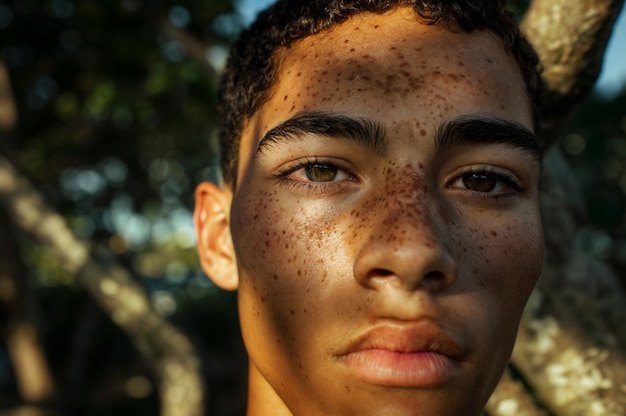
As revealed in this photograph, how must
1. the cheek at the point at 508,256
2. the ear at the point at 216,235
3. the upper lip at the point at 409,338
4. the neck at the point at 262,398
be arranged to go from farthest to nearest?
1. the ear at the point at 216,235
2. the neck at the point at 262,398
3. the cheek at the point at 508,256
4. the upper lip at the point at 409,338

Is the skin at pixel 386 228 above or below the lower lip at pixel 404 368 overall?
above

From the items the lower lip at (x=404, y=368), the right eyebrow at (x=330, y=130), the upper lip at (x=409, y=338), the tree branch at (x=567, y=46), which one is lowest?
the lower lip at (x=404, y=368)

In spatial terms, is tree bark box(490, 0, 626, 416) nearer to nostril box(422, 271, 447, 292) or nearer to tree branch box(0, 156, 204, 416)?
nostril box(422, 271, 447, 292)

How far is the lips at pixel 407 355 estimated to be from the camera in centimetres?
167

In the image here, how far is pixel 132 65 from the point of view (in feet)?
25.5

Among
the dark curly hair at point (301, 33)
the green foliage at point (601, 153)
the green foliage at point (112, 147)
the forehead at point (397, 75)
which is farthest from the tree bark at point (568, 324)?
the green foliage at point (601, 153)

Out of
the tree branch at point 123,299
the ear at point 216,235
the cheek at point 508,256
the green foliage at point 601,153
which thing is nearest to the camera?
the cheek at point 508,256

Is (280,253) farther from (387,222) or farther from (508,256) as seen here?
(508,256)

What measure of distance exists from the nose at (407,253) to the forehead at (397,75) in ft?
0.89

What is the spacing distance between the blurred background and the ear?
4.86 ft

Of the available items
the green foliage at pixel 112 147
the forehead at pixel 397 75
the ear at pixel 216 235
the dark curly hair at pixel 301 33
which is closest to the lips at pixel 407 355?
the forehead at pixel 397 75

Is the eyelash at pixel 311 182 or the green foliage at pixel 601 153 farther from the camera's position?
the green foliage at pixel 601 153

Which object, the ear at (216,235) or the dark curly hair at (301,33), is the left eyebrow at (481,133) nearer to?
the dark curly hair at (301,33)

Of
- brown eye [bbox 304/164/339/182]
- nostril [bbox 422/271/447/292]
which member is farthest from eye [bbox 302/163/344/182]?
nostril [bbox 422/271/447/292]
